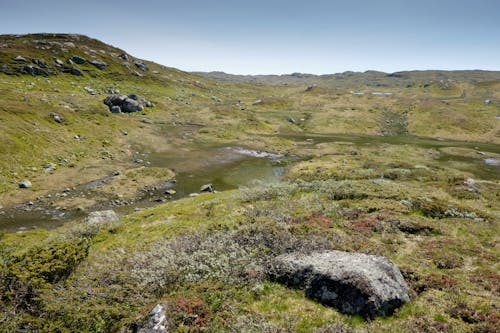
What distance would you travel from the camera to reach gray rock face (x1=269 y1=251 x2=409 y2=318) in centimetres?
1438

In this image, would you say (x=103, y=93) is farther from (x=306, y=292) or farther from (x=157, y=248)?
(x=306, y=292)

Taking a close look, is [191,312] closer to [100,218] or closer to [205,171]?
[100,218]

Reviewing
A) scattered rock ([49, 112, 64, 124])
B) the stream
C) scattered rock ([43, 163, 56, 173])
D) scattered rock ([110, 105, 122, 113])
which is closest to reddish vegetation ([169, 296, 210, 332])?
the stream

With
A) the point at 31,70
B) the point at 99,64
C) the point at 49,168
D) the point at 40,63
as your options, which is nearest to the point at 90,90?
the point at 31,70

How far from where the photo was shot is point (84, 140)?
2468 inches

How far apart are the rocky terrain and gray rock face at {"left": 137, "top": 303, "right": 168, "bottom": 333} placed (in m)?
0.08

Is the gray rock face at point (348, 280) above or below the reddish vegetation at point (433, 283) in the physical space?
above

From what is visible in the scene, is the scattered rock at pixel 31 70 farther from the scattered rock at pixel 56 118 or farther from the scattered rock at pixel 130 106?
the scattered rock at pixel 56 118

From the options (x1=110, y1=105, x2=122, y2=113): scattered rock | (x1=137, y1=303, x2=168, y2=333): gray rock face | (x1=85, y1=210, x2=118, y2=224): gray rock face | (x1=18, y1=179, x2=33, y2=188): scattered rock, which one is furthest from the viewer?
(x1=110, y1=105, x2=122, y2=113): scattered rock

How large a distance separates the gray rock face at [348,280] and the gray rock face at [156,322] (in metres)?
6.91

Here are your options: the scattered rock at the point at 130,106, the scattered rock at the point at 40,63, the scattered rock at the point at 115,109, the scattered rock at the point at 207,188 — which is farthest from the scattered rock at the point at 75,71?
the scattered rock at the point at 207,188

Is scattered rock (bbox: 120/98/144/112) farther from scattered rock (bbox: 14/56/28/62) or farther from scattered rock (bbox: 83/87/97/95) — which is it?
scattered rock (bbox: 14/56/28/62)

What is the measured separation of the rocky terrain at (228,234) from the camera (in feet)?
46.2

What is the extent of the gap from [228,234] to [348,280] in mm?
10834
